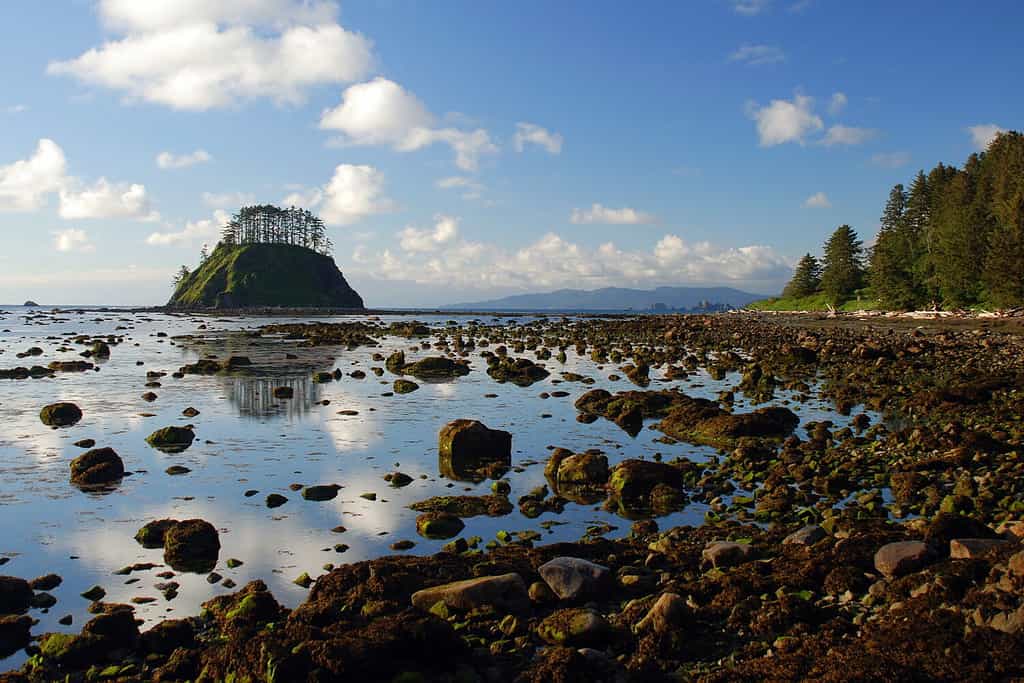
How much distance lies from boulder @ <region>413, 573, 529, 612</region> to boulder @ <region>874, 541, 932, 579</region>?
16.9 ft

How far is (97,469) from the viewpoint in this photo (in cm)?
1684

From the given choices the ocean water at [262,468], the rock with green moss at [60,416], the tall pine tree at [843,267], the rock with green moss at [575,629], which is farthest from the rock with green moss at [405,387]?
the tall pine tree at [843,267]

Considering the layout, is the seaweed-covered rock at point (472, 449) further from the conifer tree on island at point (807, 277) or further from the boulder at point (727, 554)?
the conifer tree on island at point (807, 277)

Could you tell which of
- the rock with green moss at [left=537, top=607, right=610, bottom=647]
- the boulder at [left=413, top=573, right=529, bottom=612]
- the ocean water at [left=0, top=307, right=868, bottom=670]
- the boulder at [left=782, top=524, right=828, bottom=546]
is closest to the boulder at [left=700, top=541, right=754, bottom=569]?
the boulder at [left=782, top=524, right=828, bottom=546]

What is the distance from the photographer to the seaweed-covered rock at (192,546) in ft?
37.9

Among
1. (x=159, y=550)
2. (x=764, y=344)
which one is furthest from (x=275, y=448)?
(x=764, y=344)

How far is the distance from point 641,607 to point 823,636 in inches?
88.0

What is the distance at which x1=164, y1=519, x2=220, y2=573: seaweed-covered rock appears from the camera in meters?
11.6

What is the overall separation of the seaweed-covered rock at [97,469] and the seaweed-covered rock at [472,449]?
8354 millimetres

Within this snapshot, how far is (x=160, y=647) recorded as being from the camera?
28.0ft

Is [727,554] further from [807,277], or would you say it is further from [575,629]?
[807,277]

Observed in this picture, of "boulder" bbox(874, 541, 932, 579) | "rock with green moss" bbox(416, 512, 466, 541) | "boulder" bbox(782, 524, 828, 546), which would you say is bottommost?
"rock with green moss" bbox(416, 512, 466, 541)

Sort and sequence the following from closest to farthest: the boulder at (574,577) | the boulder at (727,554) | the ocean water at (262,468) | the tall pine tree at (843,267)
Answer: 1. the boulder at (574,577)
2. the boulder at (727,554)
3. the ocean water at (262,468)
4. the tall pine tree at (843,267)

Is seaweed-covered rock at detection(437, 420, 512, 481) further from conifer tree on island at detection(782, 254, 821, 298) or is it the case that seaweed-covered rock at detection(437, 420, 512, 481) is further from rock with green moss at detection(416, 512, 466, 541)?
conifer tree on island at detection(782, 254, 821, 298)
